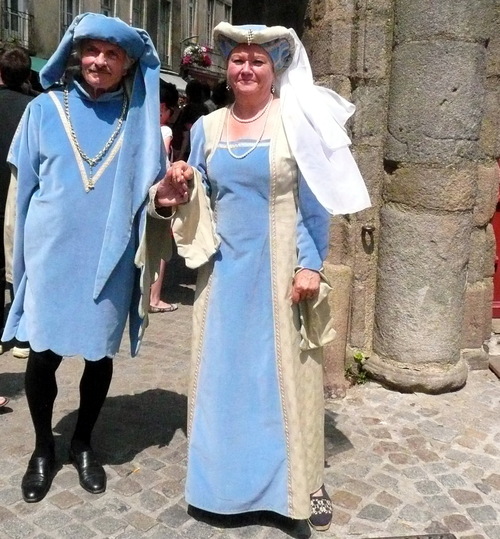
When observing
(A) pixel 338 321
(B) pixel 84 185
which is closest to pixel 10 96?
(B) pixel 84 185

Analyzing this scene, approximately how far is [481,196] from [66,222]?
2831mm

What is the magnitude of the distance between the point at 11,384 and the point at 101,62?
232 cm

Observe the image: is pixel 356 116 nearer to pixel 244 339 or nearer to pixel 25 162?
pixel 244 339

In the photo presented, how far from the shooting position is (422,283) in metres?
4.18

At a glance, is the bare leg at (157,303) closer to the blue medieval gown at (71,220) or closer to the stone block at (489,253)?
the stone block at (489,253)

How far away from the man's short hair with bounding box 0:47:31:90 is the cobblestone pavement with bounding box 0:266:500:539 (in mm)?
1805

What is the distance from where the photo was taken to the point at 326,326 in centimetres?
273

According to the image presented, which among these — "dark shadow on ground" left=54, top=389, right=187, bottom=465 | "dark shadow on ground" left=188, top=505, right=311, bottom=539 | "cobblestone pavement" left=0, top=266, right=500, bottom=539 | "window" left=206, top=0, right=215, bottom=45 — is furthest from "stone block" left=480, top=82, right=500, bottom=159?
"window" left=206, top=0, right=215, bottom=45

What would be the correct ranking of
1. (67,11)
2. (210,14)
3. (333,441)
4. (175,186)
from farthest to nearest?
(210,14) → (67,11) → (333,441) → (175,186)

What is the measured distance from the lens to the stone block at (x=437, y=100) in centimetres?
394

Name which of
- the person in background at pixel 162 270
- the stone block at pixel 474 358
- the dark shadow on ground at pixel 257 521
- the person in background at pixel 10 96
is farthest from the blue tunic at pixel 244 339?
the person in background at pixel 162 270

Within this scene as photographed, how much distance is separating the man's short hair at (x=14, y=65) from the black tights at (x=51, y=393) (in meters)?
2.25

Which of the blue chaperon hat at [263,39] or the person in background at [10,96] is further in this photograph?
the person in background at [10,96]

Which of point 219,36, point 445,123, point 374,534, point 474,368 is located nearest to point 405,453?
point 374,534
